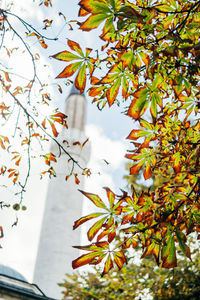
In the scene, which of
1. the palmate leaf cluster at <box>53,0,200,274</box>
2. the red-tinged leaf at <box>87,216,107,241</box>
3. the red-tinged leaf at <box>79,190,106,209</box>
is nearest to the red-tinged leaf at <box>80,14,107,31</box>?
the palmate leaf cluster at <box>53,0,200,274</box>

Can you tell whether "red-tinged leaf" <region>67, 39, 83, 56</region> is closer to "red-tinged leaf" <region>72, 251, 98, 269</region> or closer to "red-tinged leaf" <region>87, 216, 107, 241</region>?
"red-tinged leaf" <region>87, 216, 107, 241</region>

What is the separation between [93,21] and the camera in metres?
1.25

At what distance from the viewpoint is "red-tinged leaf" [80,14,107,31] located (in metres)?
1.24

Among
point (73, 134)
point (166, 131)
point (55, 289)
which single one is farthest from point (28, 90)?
point (73, 134)

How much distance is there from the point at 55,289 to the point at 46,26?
16.6m

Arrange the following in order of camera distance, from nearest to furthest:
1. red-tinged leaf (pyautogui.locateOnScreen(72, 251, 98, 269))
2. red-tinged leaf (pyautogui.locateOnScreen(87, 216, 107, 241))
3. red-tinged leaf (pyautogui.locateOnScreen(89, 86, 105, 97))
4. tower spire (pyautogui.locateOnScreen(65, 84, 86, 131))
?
red-tinged leaf (pyautogui.locateOnScreen(72, 251, 98, 269)) → red-tinged leaf (pyautogui.locateOnScreen(87, 216, 107, 241)) → red-tinged leaf (pyautogui.locateOnScreen(89, 86, 105, 97)) → tower spire (pyautogui.locateOnScreen(65, 84, 86, 131))

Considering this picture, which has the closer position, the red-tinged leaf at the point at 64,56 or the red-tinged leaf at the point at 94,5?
the red-tinged leaf at the point at 94,5

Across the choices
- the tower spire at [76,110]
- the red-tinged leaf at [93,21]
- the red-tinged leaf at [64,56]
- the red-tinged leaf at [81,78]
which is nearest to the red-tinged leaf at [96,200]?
the red-tinged leaf at [81,78]

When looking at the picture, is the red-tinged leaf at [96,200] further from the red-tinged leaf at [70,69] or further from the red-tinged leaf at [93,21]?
the red-tinged leaf at [93,21]

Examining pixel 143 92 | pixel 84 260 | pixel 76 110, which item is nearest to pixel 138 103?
pixel 143 92

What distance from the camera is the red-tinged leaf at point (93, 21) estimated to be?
49.0 inches

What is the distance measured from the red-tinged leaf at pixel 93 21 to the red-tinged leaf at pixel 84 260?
3.40 ft

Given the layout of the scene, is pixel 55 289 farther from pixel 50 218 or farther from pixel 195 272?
pixel 195 272

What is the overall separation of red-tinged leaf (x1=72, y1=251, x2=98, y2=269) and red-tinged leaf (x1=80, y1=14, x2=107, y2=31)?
1.04 meters
